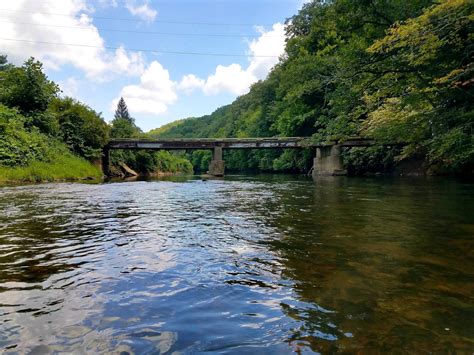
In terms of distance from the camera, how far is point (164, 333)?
115 inches

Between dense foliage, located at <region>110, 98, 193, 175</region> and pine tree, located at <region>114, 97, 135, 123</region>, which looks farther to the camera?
pine tree, located at <region>114, 97, 135, 123</region>

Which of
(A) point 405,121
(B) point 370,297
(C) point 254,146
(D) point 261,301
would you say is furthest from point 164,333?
(C) point 254,146

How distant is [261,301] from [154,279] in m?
1.36

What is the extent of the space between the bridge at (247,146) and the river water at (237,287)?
116ft

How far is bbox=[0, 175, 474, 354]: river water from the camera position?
2.84 m

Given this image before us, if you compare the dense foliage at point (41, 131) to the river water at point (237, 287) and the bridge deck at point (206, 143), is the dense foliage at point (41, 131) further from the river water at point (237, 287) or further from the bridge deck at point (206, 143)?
the river water at point (237, 287)

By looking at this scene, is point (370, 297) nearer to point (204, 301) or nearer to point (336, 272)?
point (336, 272)

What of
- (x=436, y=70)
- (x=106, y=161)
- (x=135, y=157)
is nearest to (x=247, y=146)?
(x=135, y=157)

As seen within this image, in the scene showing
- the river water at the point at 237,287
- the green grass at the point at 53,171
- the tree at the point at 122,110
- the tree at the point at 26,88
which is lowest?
the river water at the point at 237,287

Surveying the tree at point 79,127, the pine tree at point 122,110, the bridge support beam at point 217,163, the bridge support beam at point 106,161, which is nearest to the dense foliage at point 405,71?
the tree at point 79,127

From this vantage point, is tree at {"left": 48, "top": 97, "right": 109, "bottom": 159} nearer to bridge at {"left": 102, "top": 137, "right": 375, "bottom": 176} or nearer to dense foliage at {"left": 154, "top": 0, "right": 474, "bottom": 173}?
bridge at {"left": 102, "top": 137, "right": 375, "bottom": 176}

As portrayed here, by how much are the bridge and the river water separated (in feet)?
A: 116

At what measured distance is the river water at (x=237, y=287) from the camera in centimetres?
284

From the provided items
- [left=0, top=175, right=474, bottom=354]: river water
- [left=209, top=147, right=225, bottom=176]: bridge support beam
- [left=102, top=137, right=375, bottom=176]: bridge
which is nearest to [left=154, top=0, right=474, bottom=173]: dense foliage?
[left=0, top=175, right=474, bottom=354]: river water
